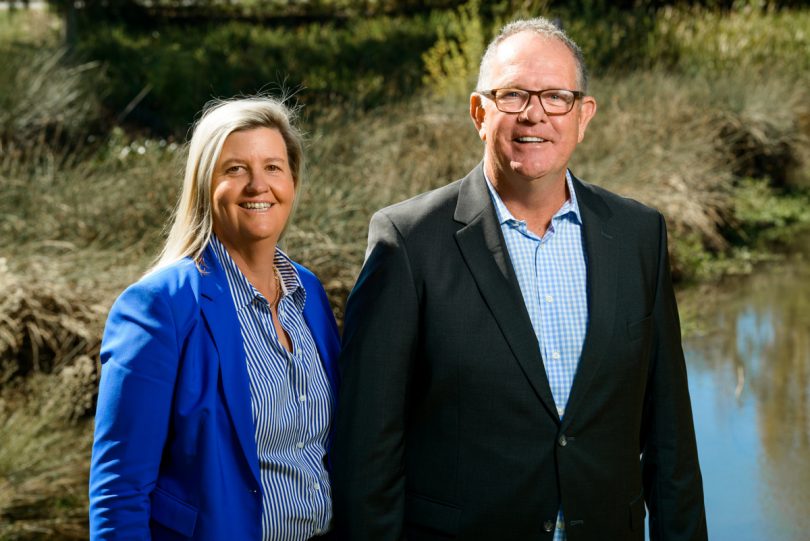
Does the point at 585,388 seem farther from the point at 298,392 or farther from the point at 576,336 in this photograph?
the point at 298,392

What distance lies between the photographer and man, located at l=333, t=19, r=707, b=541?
2.45 meters

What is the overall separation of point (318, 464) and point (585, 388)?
2.13 feet

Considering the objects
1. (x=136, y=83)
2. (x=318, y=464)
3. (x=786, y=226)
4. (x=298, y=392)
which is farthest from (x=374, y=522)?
(x=136, y=83)

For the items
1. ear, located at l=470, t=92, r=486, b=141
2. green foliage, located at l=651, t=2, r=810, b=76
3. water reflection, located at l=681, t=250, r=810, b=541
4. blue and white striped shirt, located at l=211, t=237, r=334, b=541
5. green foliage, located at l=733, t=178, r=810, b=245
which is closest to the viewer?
blue and white striped shirt, located at l=211, t=237, r=334, b=541

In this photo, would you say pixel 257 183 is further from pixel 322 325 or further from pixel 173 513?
pixel 173 513

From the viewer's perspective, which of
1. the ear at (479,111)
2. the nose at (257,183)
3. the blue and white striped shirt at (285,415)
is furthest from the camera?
the ear at (479,111)

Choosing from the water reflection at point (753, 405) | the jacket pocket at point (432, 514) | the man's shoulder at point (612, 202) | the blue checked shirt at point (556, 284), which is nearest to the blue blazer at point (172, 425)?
the jacket pocket at point (432, 514)

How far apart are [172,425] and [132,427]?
0.37ft

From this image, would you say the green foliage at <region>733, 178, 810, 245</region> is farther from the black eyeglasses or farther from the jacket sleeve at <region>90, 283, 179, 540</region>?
the jacket sleeve at <region>90, 283, 179, 540</region>

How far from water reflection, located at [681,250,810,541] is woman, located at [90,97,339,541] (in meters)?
3.05

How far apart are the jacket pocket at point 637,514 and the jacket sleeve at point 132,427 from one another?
1.14 m

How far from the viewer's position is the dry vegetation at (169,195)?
4.95 metres

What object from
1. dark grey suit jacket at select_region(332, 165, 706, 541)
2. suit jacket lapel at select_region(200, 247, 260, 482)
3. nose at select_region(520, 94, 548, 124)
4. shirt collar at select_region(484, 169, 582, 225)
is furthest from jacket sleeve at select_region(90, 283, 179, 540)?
nose at select_region(520, 94, 548, 124)

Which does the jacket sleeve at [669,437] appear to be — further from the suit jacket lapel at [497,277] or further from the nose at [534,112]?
the nose at [534,112]
